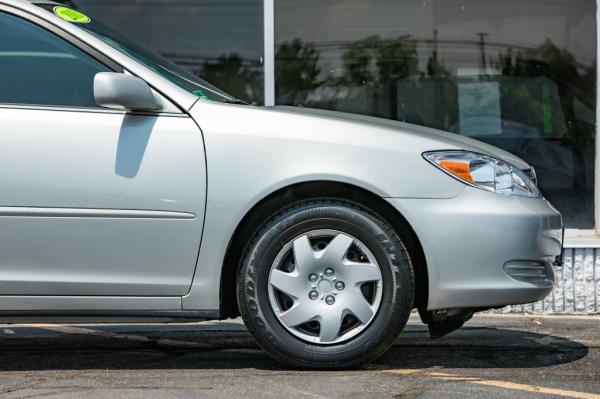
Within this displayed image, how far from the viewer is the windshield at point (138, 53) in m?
5.26

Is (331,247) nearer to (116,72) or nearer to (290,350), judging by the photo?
(290,350)

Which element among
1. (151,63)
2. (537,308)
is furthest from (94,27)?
(537,308)

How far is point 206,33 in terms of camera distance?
8.22m

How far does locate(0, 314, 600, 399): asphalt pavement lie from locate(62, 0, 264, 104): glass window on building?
79.9 inches

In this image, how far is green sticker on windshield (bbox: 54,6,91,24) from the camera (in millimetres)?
5254

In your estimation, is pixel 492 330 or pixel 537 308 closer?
pixel 492 330

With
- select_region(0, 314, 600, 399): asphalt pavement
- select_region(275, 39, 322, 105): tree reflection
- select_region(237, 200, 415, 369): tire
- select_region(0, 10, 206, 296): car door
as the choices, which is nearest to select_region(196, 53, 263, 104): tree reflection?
select_region(275, 39, 322, 105): tree reflection

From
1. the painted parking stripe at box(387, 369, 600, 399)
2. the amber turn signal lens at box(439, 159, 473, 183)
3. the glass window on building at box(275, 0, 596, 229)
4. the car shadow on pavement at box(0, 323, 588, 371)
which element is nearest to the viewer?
the painted parking stripe at box(387, 369, 600, 399)

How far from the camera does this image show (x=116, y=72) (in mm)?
5117

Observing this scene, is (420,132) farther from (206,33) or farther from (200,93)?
(206,33)

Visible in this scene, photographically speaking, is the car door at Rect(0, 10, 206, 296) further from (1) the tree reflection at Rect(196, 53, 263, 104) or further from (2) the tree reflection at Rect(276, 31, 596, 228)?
(2) the tree reflection at Rect(276, 31, 596, 228)

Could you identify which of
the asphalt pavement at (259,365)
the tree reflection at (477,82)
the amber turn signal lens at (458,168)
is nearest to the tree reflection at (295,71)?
the tree reflection at (477,82)

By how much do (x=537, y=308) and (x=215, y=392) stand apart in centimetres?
350

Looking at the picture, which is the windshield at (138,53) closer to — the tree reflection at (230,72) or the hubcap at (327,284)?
the hubcap at (327,284)
